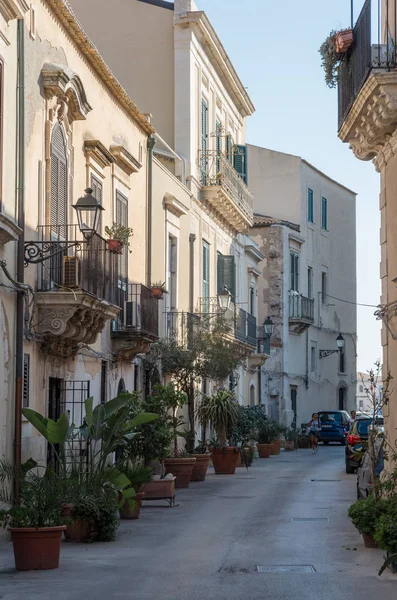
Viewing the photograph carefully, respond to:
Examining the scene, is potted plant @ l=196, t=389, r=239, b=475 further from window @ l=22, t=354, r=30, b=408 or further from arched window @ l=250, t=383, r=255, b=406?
arched window @ l=250, t=383, r=255, b=406

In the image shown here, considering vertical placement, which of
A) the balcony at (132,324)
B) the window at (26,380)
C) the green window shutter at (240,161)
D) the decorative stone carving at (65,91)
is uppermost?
the green window shutter at (240,161)

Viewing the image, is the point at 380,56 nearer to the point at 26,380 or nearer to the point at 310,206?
the point at 26,380

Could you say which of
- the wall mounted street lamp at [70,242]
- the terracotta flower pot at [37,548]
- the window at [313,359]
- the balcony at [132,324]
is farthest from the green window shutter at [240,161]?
the terracotta flower pot at [37,548]

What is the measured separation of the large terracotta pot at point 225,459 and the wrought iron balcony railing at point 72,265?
11.4 metres

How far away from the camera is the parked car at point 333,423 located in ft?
150

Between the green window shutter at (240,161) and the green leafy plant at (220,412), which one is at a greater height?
the green window shutter at (240,161)

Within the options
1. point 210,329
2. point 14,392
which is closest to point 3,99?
point 14,392

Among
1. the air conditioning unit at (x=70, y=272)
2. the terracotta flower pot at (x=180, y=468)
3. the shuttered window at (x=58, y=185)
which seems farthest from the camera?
the terracotta flower pot at (x=180, y=468)

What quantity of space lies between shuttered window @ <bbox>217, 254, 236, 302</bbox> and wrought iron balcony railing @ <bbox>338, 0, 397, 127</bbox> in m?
17.7

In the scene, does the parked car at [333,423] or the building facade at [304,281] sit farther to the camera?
the building facade at [304,281]

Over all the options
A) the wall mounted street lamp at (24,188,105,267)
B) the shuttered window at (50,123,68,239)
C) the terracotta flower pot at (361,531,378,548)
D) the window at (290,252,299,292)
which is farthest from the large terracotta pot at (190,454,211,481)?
the window at (290,252,299,292)

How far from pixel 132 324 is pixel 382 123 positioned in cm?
836

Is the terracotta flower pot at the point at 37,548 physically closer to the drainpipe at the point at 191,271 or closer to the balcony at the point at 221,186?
the drainpipe at the point at 191,271

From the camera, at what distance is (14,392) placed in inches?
587
